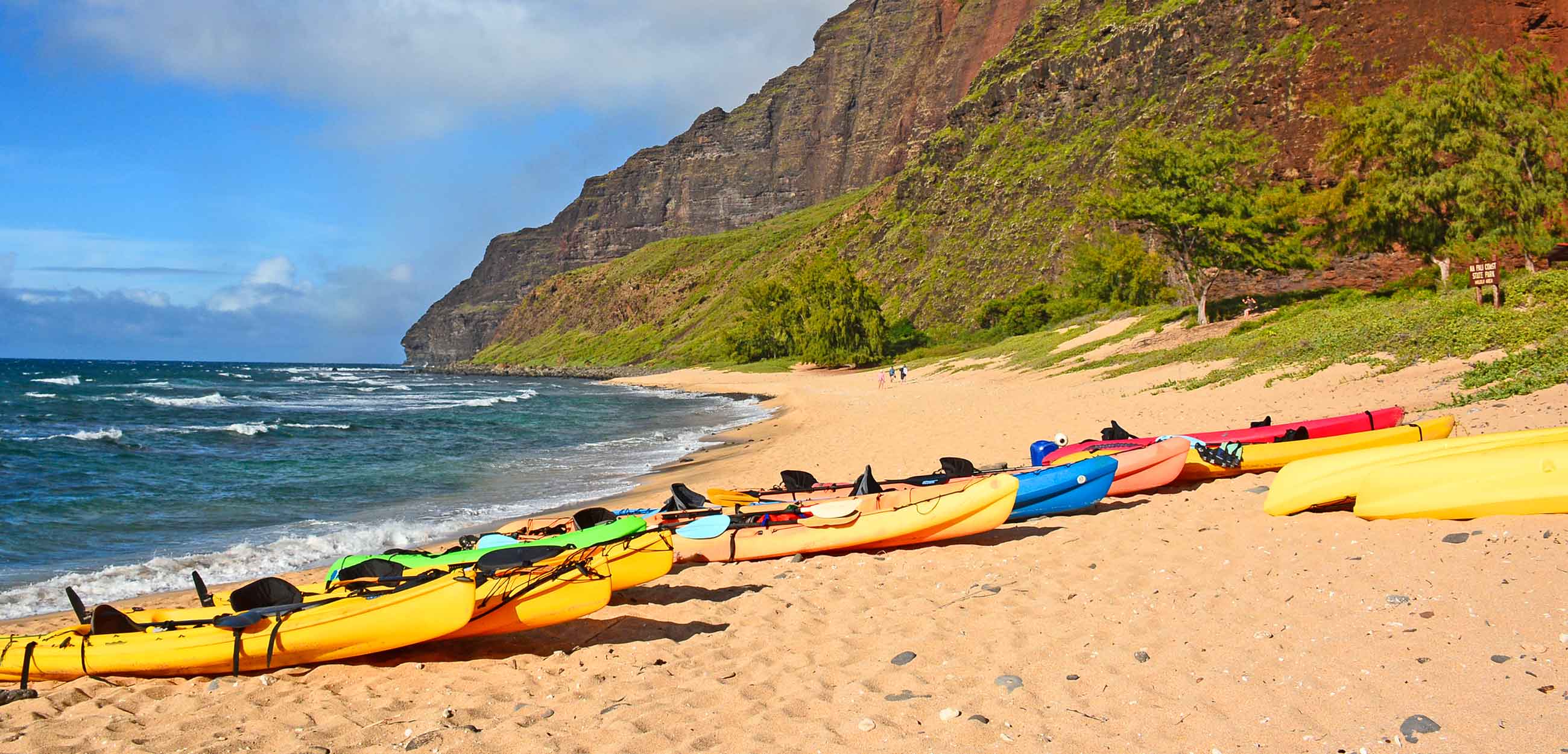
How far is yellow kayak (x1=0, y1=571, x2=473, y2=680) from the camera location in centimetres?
629

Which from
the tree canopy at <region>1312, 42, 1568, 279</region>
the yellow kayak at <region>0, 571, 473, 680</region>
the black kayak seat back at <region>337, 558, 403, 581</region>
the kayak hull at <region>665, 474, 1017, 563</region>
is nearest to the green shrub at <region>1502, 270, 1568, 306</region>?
the tree canopy at <region>1312, 42, 1568, 279</region>

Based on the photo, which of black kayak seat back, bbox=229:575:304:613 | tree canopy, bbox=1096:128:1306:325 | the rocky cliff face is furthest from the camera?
the rocky cliff face

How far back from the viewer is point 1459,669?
4145mm

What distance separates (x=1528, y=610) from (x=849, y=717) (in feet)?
11.6

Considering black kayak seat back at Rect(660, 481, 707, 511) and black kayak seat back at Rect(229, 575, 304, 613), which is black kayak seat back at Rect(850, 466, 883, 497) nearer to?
black kayak seat back at Rect(660, 481, 707, 511)

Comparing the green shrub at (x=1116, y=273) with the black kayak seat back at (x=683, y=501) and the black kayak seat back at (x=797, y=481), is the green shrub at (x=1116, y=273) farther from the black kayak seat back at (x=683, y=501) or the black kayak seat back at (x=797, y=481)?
the black kayak seat back at (x=683, y=501)

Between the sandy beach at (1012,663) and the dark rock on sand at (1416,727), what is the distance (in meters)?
0.02

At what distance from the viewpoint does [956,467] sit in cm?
1057

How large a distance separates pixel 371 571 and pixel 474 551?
923 mm

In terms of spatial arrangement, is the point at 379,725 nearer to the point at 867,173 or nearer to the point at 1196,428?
the point at 1196,428

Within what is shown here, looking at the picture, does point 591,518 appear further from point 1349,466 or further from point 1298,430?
point 1298,430

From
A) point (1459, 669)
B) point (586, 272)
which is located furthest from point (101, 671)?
point (586, 272)

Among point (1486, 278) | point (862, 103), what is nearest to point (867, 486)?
point (1486, 278)

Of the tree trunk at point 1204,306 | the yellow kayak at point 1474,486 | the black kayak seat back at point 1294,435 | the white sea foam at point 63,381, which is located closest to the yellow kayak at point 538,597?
the yellow kayak at point 1474,486
